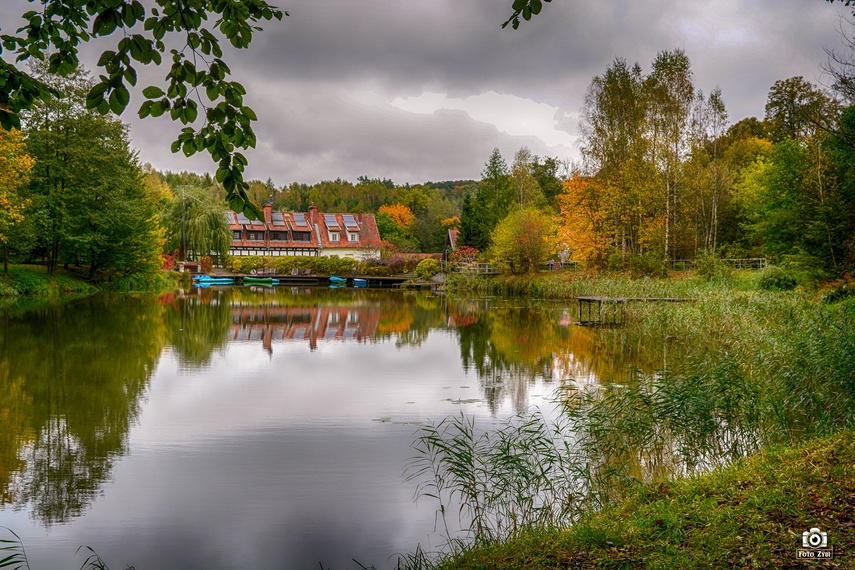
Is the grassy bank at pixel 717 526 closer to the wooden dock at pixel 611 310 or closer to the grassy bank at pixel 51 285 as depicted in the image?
the wooden dock at pixel 611 310

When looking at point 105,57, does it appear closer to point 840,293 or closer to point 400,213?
point 840,293

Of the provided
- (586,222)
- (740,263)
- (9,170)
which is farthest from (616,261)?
(9,170)

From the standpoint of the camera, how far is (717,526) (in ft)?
13.0

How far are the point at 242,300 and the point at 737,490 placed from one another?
33.5 metres

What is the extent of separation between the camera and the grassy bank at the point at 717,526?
11.8 feet

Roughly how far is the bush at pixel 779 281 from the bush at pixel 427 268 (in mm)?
29917

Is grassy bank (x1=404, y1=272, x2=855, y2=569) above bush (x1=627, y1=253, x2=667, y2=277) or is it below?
below

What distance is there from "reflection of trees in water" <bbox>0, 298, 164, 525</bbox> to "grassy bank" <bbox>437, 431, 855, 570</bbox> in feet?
14.4

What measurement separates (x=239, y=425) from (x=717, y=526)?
23.1ft

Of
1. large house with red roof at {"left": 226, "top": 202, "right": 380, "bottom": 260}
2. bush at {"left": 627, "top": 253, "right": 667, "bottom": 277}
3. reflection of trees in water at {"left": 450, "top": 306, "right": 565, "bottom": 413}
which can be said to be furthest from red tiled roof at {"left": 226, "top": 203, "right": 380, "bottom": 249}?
reflection of trees in water at {"left": 450, "top": 306, "right": 565, "bottom": 413}

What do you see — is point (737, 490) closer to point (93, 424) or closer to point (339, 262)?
point (93, 424)

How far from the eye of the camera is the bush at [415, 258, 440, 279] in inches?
2034

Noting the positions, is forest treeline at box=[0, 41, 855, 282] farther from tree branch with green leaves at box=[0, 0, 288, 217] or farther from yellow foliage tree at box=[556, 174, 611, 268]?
tree branch with green leaves at box=[0, 0, 288, 217]

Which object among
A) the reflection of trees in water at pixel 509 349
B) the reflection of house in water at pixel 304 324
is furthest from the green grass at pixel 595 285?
the reflection of house in water at pixel 304 324
